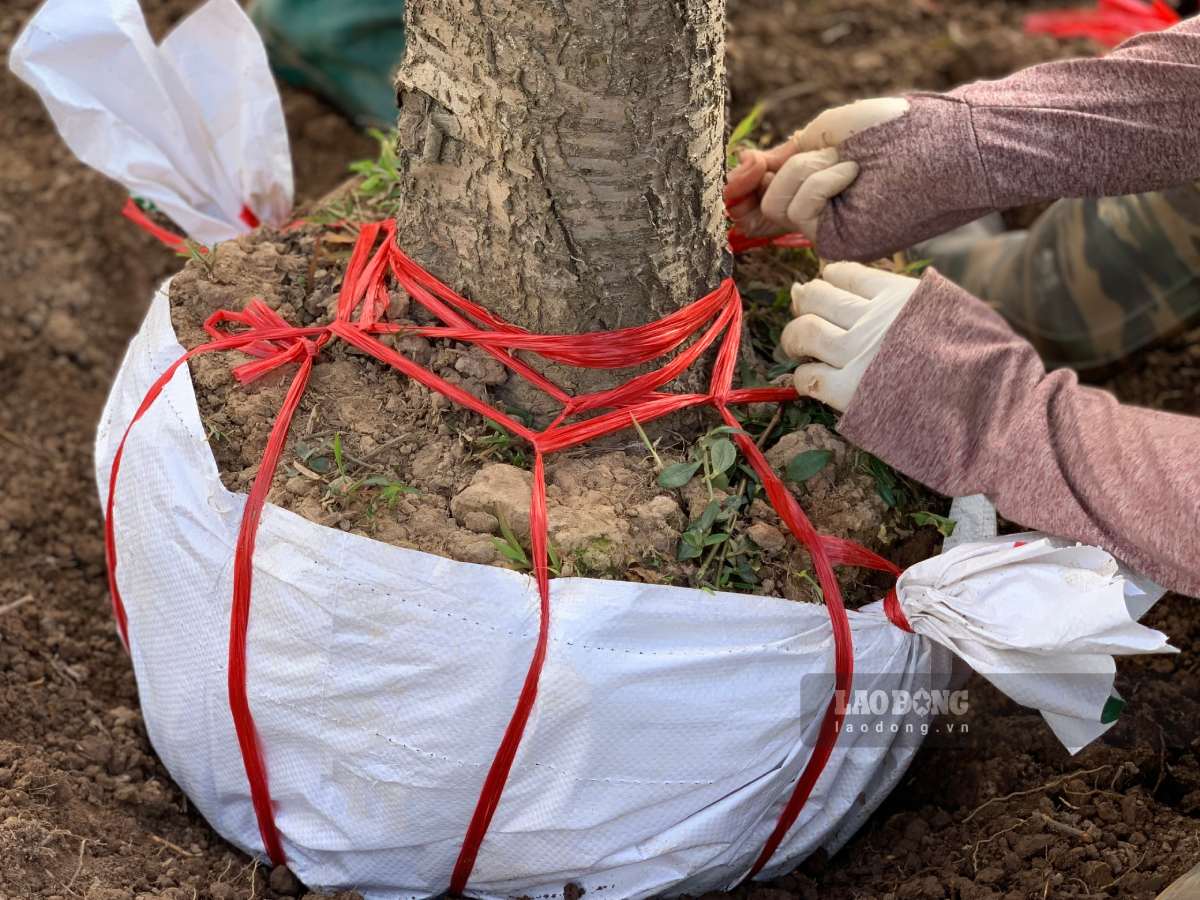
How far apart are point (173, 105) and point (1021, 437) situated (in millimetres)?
1041

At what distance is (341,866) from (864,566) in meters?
0.58

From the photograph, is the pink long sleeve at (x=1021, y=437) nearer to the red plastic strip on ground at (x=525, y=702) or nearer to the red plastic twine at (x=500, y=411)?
the red plastic twine at (x=500, y=411)

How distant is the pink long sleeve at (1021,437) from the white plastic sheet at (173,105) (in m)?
0.81

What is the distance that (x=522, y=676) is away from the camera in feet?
3.65

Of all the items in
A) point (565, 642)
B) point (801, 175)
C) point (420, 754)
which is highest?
point (801, 175)

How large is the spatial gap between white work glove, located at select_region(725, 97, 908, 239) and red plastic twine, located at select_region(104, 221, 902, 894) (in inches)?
5.3

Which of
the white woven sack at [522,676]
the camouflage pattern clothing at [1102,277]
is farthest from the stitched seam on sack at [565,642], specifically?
the camouflage pattern clothing at [1102,277]

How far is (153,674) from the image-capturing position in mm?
1270

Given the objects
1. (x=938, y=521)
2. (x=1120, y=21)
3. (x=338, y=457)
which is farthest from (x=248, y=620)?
(x=1120, y=21)

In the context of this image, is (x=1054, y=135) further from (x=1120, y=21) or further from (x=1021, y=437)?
(x=1120, y=21)

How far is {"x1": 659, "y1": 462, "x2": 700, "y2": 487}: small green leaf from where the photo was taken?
122 cm

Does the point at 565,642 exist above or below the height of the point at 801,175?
below

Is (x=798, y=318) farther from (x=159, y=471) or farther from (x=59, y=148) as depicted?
(x=59, y=148)

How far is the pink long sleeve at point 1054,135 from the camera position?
1259mm
